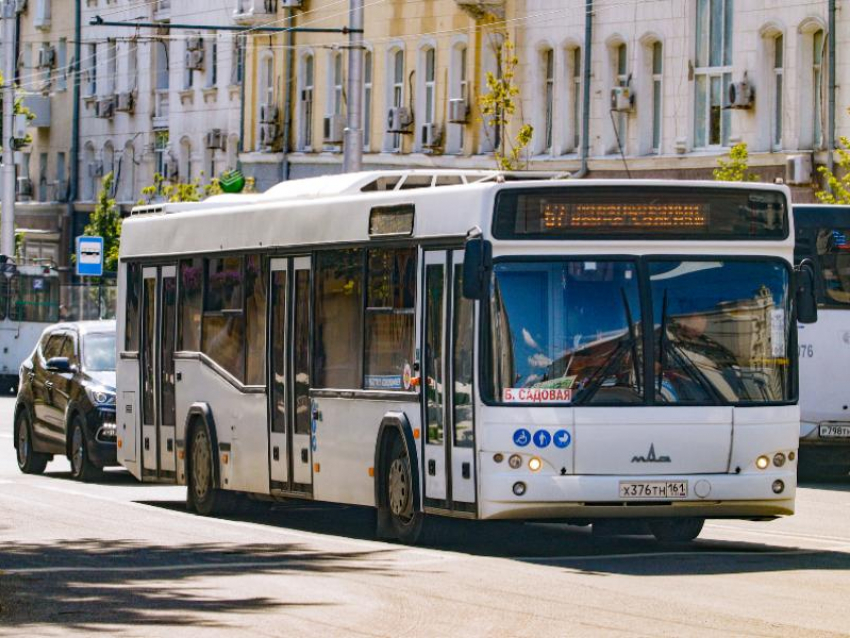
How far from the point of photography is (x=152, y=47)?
2822 inches

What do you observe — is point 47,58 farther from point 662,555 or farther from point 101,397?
point 662,555

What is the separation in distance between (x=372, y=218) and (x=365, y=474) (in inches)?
72.0

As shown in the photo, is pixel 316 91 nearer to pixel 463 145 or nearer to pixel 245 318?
pixel 463 145

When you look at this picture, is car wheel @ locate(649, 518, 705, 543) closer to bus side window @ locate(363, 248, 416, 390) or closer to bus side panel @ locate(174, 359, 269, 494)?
bus side window @ locate(363, 248, 416, 390)

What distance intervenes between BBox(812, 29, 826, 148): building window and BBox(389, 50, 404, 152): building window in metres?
14.9

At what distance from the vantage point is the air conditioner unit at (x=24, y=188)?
79.8m

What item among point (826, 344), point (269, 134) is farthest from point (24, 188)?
point (826, 344)

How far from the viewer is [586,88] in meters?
47.4

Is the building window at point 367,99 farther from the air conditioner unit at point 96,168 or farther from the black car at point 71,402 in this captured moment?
the black car at point 71,402

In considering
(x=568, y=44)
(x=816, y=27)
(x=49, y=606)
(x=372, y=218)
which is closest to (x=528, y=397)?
(x=372, y=218)

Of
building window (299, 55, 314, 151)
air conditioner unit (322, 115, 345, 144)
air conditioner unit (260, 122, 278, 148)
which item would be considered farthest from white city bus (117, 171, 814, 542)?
air conditioner unit (260, 122, 278, 148)

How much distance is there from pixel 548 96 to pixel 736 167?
1130cm

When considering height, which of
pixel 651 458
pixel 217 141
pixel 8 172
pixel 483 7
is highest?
pixel 483 7

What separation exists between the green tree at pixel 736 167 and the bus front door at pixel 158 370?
17398mm
